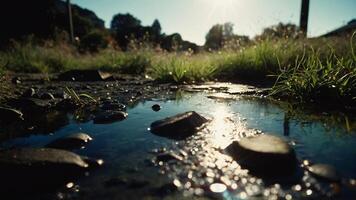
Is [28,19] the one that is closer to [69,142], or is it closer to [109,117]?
[109,117]

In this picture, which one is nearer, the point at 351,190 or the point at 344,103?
the point at 351,190

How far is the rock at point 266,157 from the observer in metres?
1.57

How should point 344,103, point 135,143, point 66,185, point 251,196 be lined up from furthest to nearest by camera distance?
point 344,103 → point 135,143 → point 66,185 → point 251,196

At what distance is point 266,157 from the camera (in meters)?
1.61

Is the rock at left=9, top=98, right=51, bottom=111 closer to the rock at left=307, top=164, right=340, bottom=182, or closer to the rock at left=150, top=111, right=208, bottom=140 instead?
the rock at left=150, top=111, right=208, bottom=140

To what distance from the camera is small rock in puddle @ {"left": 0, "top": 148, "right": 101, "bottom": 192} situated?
1422mm

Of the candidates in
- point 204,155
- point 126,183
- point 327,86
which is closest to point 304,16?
point 327,86

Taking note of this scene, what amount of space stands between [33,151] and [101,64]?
9394 millimetres

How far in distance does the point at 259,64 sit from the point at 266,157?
473 cm

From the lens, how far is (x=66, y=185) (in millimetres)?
1424

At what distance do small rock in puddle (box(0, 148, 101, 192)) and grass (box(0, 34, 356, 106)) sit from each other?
2524mm

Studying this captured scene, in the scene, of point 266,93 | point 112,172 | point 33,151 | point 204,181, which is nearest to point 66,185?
point 112,172

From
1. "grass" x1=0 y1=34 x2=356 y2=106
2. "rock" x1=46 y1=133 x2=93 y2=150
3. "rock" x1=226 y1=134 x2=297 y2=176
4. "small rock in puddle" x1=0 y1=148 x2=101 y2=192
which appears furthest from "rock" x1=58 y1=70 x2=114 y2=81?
"rock" x1=226 y1=134 x2=297 y2=176

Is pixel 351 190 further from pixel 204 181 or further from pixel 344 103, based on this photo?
pixel 344 103
